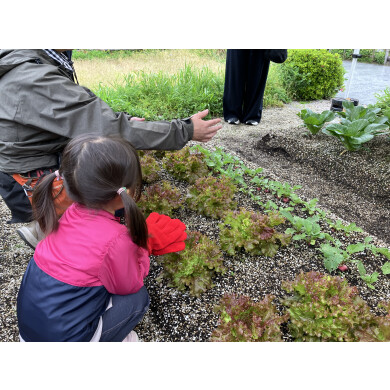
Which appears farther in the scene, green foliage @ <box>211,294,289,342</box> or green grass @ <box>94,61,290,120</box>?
green grass @ <box>94,61,290,120</box>

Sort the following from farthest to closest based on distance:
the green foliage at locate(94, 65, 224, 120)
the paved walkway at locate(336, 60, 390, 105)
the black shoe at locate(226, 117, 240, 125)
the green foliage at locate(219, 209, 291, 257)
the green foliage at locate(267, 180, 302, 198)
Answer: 1. the paved walkway at locate(336, 60, 390, 105)
2. the green foliage at locate(94, 65, 224, 120)
3. the black shoe at locate(226, 117, 240, 125)
4. the green foliage at locate(267, 180, 302, 198)
5. the green foliage at locate(219, 209, 291, 257)

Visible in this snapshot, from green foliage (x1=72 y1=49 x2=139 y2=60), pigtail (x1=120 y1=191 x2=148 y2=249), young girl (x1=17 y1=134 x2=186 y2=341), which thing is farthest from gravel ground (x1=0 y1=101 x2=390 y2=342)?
green foliage (x1=72 y1=49 x2=139 y2=60)

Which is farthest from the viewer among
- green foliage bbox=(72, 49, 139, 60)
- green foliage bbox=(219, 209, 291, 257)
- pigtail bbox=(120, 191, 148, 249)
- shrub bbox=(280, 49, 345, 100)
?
green foliage bbox=(72, 49, 139, 60)

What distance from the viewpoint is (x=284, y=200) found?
3.04 metres

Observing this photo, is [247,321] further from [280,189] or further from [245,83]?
[245,83]

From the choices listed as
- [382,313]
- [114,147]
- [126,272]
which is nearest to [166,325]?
[126,272]

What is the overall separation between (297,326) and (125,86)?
589cm

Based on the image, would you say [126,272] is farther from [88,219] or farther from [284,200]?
[284,200]

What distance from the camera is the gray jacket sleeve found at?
1.92 meters

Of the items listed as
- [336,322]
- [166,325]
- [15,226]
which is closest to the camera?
[336,322]

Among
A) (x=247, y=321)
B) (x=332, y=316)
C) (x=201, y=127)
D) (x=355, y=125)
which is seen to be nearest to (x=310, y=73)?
(x=355, y=125)

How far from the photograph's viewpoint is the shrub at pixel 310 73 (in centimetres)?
721

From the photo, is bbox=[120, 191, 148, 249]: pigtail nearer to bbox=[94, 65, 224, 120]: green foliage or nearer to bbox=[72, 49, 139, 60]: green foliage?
bbox=[94, 65, 224, 120]: green foliage

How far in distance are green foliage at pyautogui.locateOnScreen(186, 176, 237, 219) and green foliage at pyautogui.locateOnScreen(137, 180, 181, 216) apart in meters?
0.16
